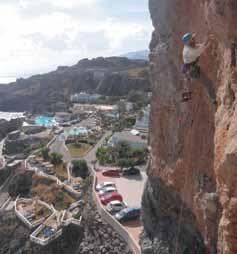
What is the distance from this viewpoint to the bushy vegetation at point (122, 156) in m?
31.7

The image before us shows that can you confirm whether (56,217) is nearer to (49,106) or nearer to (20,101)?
(49,106)

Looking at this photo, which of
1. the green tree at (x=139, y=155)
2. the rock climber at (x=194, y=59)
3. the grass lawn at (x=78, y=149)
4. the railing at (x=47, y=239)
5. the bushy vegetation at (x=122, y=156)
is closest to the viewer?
the rock climber at (x=194, y=59)

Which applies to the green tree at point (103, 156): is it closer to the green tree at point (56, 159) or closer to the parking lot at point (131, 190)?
the green tree at point (56, 159)

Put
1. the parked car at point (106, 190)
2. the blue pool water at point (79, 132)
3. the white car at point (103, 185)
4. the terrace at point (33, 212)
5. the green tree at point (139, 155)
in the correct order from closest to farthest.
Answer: the parked car at point (106, 190) < the white car at point (103, 185) < the terrace at point (33, 212) < the green tree at point (139, 155) < the blue pool water at point (79, 132)

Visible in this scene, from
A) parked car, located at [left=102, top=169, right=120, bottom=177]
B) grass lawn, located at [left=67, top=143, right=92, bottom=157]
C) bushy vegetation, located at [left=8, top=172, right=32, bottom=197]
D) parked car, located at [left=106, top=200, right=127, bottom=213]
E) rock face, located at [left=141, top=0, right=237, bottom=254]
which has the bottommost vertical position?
bushy vegetation, located at [left=8, top=172, right=32, bottom=197]

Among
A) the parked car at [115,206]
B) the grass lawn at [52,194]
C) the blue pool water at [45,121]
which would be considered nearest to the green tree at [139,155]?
the grass lawn at [52,194]

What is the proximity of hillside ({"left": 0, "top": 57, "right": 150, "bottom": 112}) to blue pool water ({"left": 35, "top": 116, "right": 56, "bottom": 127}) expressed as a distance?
8.49 metres

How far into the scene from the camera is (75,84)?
106 metres

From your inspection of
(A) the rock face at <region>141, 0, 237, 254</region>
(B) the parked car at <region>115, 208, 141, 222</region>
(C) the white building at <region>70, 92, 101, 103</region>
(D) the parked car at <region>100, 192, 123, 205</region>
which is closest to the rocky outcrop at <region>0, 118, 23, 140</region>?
(C) the white building at <region>70, 92, 101, 103</region>

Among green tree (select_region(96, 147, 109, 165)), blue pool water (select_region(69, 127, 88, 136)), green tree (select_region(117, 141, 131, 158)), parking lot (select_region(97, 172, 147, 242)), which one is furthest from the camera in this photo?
blue pool water (select_region(69, 127, 88, 136))

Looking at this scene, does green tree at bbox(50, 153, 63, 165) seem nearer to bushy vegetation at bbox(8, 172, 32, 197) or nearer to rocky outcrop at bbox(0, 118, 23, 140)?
bushy vegetation at bbox(8, 172, 32, 197)

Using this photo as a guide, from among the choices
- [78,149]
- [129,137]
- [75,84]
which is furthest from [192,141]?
[75,84]

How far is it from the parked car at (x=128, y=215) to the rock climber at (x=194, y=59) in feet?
35.4

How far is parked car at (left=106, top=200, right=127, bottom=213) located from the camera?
71.0 feet
